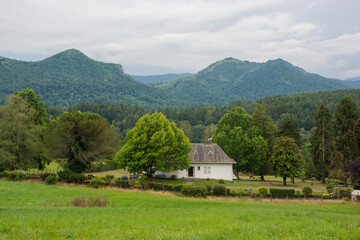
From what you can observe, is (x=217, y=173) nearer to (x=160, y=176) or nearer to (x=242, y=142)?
(x=242, y=142)

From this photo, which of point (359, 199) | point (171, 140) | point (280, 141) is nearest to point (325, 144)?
point (280, 141)

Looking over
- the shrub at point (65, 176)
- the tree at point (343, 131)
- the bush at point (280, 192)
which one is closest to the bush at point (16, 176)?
the shrub at point (65, 176)

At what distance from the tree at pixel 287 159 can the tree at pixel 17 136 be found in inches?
1327

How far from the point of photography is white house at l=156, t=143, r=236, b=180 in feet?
152

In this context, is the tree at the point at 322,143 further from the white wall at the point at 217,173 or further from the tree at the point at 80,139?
the tree at the point at 80,139

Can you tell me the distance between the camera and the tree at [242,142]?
48688 mm

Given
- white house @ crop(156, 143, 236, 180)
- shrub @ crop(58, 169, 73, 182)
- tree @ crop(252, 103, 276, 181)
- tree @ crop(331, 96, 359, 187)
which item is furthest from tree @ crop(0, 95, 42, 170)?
tree @ crop(331, 96, 359, 187)

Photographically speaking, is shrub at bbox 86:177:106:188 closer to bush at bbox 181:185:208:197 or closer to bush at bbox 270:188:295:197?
bush at bbox 181:185:208:197

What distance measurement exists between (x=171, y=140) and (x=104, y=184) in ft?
37.8

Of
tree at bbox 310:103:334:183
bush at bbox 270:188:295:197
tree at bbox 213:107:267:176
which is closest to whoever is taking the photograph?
bush at bbox 270:188:295:197

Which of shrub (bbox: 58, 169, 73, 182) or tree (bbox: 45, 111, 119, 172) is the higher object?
tree (bbox: 45, 111, 119, 172)

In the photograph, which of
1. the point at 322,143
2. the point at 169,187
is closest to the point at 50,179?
the point at 169,187

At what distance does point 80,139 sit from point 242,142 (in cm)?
2580

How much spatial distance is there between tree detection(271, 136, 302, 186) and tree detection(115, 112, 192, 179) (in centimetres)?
1351
